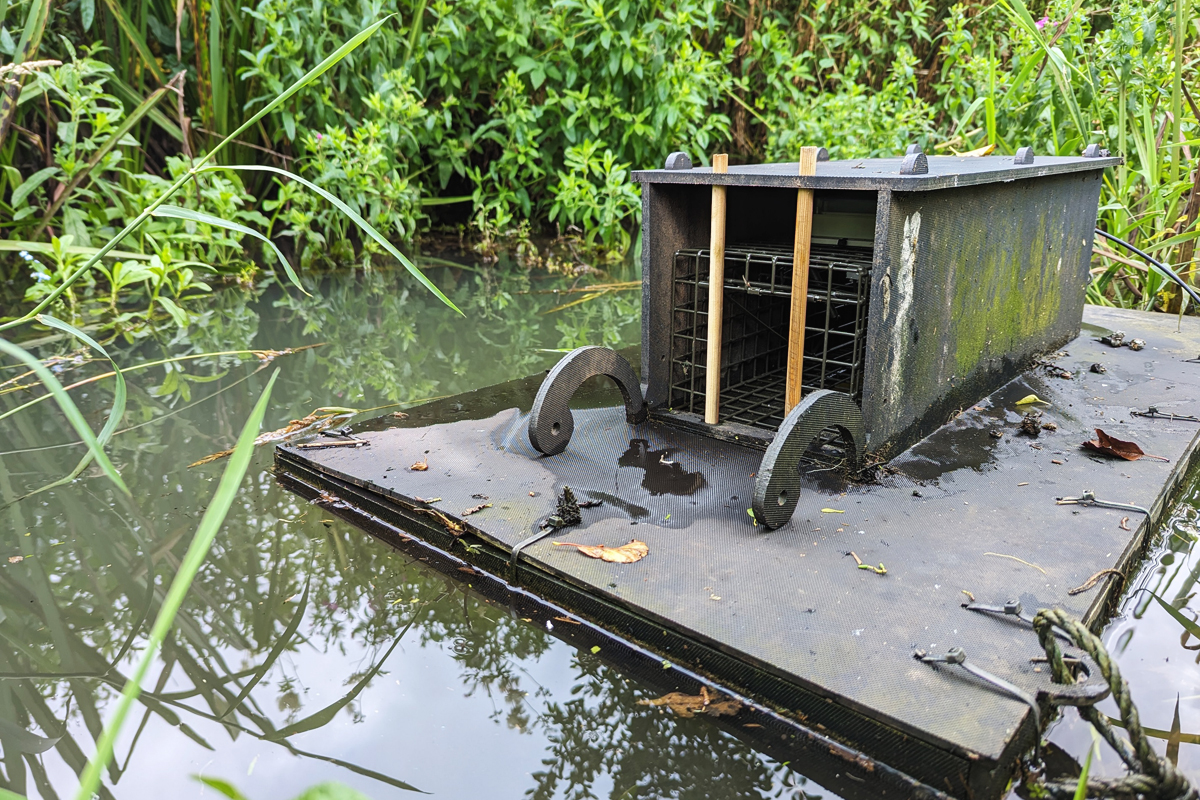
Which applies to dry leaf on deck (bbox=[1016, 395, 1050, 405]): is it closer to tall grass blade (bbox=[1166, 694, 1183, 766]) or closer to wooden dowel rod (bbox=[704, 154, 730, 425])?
wooden dowel rod (bbox=[704, 154, 730, 425])

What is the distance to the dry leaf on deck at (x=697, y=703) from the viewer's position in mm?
1369

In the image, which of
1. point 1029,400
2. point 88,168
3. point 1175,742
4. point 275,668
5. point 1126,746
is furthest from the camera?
point 88,168

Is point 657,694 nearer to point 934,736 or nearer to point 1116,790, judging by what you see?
point 934,736

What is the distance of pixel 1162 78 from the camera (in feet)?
13.0

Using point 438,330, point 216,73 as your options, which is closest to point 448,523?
point 438,330

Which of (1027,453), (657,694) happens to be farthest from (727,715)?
(1027,453)

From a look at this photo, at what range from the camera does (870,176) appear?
182 centimetres

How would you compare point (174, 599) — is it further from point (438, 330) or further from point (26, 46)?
point (26, 46)

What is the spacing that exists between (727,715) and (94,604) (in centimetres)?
130

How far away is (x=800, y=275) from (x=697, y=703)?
1067mm

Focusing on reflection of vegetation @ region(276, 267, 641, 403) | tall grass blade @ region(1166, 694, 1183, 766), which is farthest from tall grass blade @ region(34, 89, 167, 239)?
tall grass blade @ region(1166, 694, 1183, 766)

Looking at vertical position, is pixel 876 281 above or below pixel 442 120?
below

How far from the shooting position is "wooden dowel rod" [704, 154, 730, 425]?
2.11m

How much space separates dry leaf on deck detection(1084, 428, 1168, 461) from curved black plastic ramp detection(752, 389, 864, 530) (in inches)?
31.9
